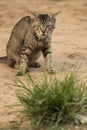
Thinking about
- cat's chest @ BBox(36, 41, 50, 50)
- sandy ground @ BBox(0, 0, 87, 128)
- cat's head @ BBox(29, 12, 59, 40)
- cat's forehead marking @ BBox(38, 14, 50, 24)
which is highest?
cat's forehead marking @ BBox(38, 14, 50, 24)

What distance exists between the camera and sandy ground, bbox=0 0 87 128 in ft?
22.9

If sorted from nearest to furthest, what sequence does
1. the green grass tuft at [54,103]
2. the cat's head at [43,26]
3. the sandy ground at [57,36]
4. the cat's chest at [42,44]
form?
the green grass tuft at [54,103], the sandy ground at [57,36], the cat's head at [43,26], the cat's chest at [42,44]

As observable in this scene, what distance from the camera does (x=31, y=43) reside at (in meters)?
8.05

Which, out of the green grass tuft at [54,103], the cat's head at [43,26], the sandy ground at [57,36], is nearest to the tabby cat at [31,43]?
the cat's head at [43,26]

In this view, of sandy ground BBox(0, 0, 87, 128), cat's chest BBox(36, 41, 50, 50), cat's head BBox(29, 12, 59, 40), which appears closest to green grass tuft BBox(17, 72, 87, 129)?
sandy ground BBox(0, 0, 87, 128)

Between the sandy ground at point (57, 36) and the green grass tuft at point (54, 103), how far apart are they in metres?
0.25

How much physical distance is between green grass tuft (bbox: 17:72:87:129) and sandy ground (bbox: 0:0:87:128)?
252mm

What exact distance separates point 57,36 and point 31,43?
355cm

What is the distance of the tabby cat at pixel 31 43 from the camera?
25.6 feet

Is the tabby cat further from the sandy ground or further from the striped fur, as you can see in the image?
the sandy ground

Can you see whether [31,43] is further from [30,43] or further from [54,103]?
[54,103]

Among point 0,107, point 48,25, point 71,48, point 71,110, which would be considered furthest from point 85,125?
point 71,48

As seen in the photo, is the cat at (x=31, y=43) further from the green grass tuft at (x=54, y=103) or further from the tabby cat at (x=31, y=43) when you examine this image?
the green grass tuft at (x=54, y=103)

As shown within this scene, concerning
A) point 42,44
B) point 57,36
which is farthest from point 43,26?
point 57,36
